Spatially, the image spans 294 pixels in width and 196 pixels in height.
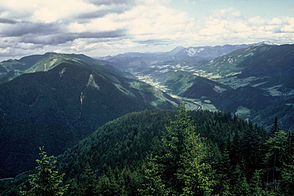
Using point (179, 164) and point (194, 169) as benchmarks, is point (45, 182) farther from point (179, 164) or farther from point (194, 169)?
point (194, 169)

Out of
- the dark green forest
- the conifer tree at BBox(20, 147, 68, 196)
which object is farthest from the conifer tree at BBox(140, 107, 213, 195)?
the conifer tree at BBox(20, 147, 68, 196)

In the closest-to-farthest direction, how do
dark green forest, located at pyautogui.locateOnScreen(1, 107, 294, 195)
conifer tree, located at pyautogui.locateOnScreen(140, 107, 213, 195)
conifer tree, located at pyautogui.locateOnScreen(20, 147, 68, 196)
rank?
conifer tree, located at pyautogui.locateOnScreen(140, 107, 213, 195), conifer tree, located at pyautogui.locateOnScreen(20, 147, 68, 196), dark green forest, located at pyautogui.locateOnScreen(1, 107, 294, 195)

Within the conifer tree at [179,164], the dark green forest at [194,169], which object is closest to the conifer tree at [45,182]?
the dark green forest at [194,169]

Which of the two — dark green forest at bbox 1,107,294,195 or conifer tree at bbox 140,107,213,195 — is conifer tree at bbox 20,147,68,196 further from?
conifer tree at bbox 140,107,213,195

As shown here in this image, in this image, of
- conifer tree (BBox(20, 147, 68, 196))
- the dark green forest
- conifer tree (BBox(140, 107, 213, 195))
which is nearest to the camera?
conifer tree (BBox(140, 107, 213, 195))

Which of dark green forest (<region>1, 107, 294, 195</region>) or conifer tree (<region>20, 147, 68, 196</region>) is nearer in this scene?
conifer tree (<region>20, 147, 68, 196</region>)

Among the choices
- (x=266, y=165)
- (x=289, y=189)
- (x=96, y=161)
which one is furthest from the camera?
(x=96, y=161)

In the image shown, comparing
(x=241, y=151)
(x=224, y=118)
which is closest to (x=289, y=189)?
(x=241, y=151)

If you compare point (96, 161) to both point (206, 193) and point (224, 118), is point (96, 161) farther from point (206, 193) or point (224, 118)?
point (206, 193)

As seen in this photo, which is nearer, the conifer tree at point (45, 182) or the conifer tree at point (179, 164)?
the conifer tree at point (179, 164)

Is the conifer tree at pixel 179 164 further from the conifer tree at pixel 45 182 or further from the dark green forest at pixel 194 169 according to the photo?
the conifer tree at pixel 45 182

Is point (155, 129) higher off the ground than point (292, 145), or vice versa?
point (292, 145)
